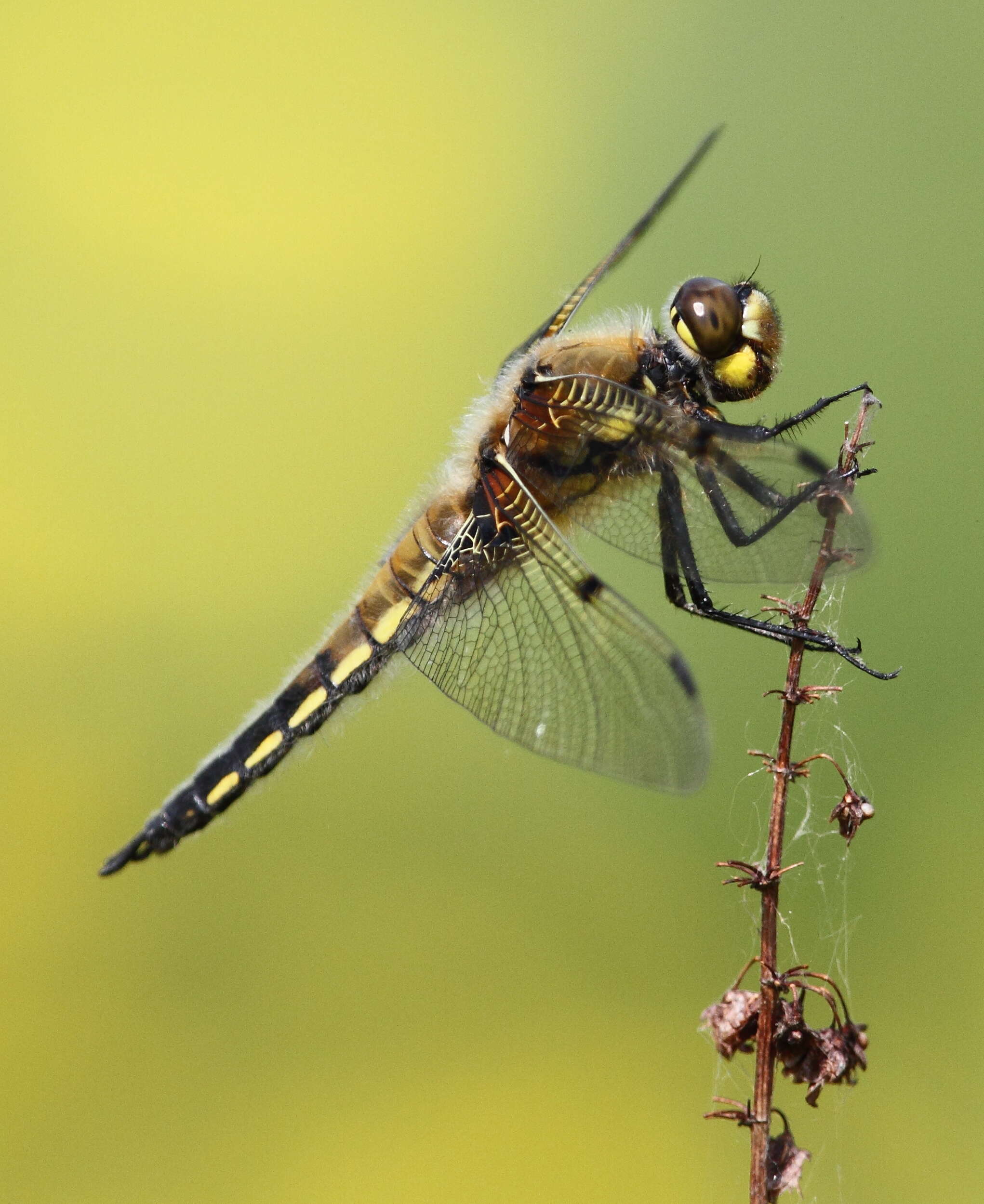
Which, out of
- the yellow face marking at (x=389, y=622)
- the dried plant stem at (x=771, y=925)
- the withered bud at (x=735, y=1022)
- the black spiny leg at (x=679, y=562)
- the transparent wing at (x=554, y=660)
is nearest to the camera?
the dried plant stem at (x=771, y=925)

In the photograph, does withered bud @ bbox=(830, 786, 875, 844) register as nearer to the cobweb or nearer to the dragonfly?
the dragonfly

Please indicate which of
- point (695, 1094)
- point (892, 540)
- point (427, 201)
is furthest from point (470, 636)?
point (427, 201)

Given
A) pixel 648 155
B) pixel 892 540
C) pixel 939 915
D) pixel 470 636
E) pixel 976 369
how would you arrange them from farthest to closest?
pixel 648 155, pixel 976 369, pixel 892 540, pixel 939 915, pixel 470 636

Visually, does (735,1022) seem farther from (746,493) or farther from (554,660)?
(746,493)

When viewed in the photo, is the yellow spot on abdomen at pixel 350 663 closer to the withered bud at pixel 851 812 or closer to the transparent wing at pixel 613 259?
the transparent wing at pixel 613 259

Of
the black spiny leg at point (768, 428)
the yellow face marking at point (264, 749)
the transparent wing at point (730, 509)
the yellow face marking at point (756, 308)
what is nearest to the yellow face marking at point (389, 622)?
the yellow face marking at point (264, 749)

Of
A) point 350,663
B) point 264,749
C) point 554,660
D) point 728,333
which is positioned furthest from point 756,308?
point 264,749

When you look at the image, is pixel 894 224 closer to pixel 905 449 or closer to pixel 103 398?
pixel 905 449

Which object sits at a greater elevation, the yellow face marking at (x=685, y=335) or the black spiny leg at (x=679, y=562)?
the yellow face marking at (x=685, y=335)
